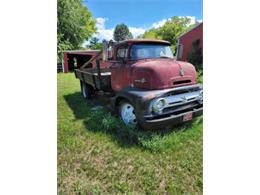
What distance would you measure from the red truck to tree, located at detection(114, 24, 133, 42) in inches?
3.0

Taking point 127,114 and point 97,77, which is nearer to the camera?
point 127,114

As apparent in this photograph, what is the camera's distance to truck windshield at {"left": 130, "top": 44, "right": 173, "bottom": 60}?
Answer: 1942 mm

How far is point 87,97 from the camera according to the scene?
2.27m

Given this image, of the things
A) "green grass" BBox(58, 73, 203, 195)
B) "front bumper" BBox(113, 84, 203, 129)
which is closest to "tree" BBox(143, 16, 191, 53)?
"front bumper" BBox(113, 84, 203, 129)

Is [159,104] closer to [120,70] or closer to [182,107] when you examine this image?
[182,107]

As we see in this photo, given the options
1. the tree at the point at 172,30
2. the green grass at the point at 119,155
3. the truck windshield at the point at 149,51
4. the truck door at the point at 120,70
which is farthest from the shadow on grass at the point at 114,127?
the tree at the point at 172,30

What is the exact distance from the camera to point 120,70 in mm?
2064

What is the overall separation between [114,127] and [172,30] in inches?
34.7

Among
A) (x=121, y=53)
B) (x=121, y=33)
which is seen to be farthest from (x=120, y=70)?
(x=121, y=33)

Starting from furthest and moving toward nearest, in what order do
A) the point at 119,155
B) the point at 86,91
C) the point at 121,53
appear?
1. the point at 86,91
2. the point at 121,53
3. the point at 119,155

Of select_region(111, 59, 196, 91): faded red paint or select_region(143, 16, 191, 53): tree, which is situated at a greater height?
select_region(143, 16, 191, 53): tree

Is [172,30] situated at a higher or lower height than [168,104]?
higher

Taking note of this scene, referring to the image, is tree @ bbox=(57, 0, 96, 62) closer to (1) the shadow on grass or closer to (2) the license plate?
(1) the shadow on grass
